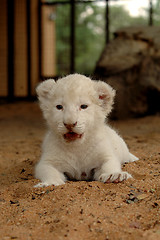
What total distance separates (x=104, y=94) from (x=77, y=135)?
0.62 meters

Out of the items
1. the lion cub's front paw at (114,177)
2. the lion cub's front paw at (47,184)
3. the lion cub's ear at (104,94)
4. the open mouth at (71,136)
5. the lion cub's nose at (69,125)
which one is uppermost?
the lion cub's ear at (104,94)

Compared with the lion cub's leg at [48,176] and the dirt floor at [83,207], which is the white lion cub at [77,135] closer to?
the lion cub's leg at [48,176]

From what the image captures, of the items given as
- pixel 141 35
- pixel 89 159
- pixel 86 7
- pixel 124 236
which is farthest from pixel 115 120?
pixel 86 7

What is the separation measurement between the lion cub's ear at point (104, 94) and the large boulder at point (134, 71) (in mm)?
5070

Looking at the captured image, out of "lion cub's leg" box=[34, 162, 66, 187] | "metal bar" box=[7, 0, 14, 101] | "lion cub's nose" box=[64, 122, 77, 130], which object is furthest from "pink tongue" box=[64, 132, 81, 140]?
"metal bar" box=[7, 0, 14, 101]

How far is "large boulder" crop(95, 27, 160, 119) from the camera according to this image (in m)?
8.99

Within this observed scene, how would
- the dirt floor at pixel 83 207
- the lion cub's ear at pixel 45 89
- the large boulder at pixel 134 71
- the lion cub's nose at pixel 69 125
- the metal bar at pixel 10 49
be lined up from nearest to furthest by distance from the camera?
the dirt floor at pixel 83 207 → the lion cub's nose at pixel 69 125 → the lion cub's ear at pixel 45 89 → the large boulder at pixel 134 71 → the metal bar at pixel 10 49

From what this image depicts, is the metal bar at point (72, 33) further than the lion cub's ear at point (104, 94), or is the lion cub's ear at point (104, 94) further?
the metal bar at point (72, 33)

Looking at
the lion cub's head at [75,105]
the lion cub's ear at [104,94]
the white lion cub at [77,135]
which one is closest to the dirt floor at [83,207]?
the white lion cub at [77,135]

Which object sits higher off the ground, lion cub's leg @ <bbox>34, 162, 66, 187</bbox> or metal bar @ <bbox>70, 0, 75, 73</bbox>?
metal bar @ <bbox>70, 0, 75, 73</bbox>

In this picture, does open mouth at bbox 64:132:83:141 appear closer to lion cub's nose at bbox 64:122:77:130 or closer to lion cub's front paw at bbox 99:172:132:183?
lion cub's nose at bbox 64:122:77:130

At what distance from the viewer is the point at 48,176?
367 cm

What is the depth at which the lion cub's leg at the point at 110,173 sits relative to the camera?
11.5 ft

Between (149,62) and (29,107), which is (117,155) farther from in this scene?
(29,107)
